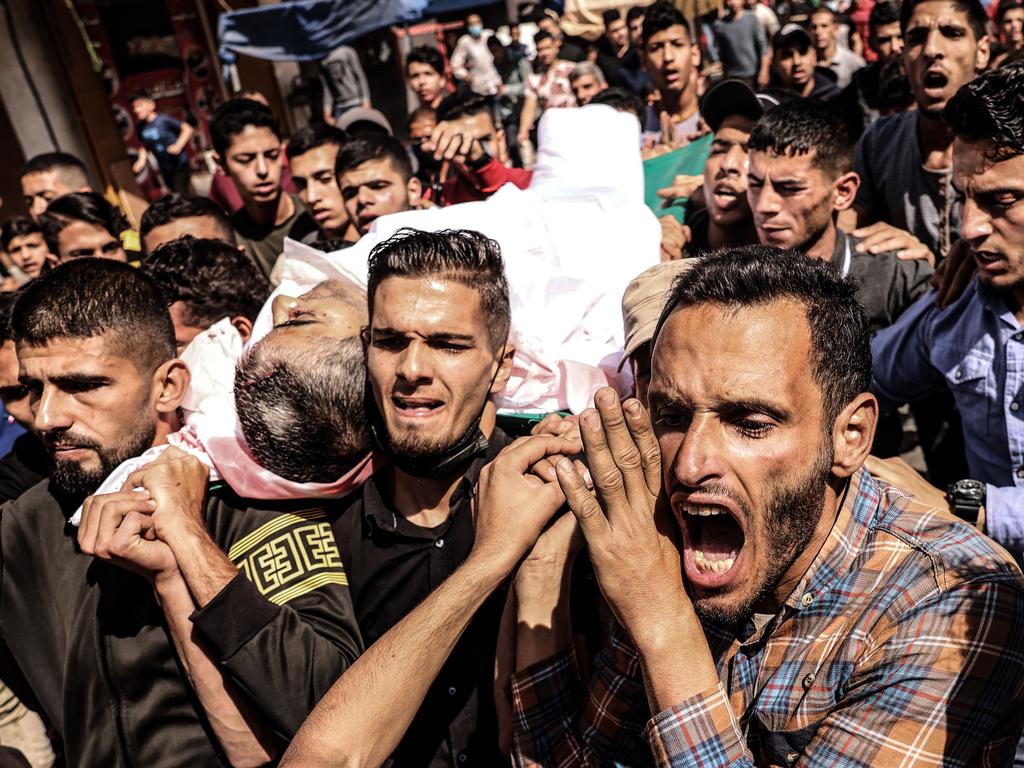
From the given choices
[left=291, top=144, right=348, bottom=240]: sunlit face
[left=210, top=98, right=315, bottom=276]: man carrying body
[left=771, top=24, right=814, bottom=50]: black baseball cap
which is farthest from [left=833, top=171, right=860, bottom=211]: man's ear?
[left=210, top=98, right=315, bottom=276]: man carrying body

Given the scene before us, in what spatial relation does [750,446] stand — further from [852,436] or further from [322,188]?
[322,188]

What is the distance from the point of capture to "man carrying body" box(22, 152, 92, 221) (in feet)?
21.2

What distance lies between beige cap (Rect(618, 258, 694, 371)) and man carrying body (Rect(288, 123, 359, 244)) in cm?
254

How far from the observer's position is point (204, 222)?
4617 millimetres

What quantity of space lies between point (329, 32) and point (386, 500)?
10.4m

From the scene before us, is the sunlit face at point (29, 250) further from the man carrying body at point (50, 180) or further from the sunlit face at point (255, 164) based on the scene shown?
the sunlit face at point (255, 164)

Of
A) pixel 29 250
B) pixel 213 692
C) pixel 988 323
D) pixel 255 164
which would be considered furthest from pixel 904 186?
pixel 29 250

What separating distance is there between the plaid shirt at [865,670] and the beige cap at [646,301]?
770mm

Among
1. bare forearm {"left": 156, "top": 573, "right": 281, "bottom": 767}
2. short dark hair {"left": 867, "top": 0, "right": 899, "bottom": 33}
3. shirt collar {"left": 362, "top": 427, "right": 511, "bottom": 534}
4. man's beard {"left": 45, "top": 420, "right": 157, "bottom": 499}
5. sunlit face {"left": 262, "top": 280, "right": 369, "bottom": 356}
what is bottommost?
bare forearm {"left": 156, "top": 573, "right": 281, "bottom": 767}

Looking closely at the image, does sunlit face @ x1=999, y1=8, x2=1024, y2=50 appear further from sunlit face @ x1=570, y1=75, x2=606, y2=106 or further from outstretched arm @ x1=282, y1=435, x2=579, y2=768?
outstretched arm @ x1=282, y1=435, x2=579, y2=768

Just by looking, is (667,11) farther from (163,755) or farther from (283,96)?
(283,96)

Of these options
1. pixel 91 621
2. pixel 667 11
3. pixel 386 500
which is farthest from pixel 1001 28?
pixel 91 621

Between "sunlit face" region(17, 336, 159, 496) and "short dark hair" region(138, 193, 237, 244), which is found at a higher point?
"short dark hair" region(138, 193, 237, 244)

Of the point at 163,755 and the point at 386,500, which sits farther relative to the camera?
the point at 386,500
